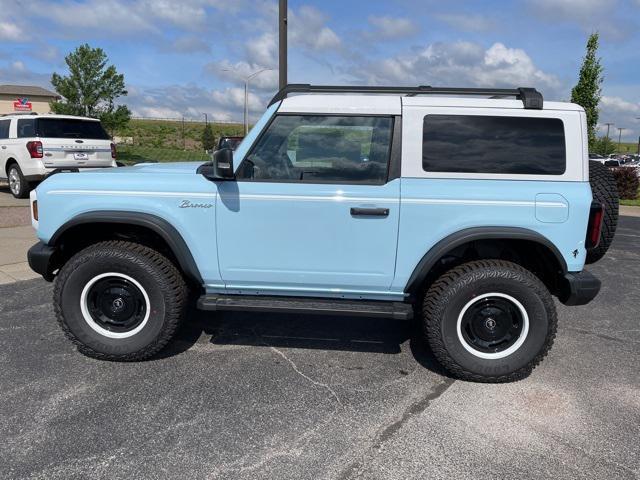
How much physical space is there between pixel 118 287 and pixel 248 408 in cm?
137

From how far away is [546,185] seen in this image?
10.7 feet

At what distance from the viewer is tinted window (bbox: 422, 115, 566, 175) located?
3279 mm

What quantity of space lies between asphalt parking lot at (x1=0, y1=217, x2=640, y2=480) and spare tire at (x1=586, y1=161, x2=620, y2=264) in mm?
887

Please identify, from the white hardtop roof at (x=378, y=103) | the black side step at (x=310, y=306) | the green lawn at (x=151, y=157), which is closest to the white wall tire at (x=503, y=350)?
the black side step at (x=310, y=306)

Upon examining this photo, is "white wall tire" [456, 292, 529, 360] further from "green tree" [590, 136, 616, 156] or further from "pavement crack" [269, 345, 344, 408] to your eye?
"green tree" [590, 136, 616, 156]

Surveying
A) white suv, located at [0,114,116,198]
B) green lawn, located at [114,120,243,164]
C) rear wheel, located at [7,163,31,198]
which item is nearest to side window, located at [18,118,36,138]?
white suv, located at [0,114,116,198]

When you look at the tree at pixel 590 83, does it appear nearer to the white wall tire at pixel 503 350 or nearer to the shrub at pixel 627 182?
the shrub at pixel 627 182

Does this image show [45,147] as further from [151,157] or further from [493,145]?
[151,157]

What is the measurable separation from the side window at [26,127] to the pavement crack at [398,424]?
33.5ft

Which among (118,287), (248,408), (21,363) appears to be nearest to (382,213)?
(248,408)

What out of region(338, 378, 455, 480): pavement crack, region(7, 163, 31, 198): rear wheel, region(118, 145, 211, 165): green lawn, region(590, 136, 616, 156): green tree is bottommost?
region(338, 378, 455, 480): pavement crack

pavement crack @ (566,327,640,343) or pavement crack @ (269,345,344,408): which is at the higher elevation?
pavement crack @ (269,345,344,408)

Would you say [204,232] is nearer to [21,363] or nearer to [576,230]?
[21,363]

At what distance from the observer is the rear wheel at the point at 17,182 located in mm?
10670
